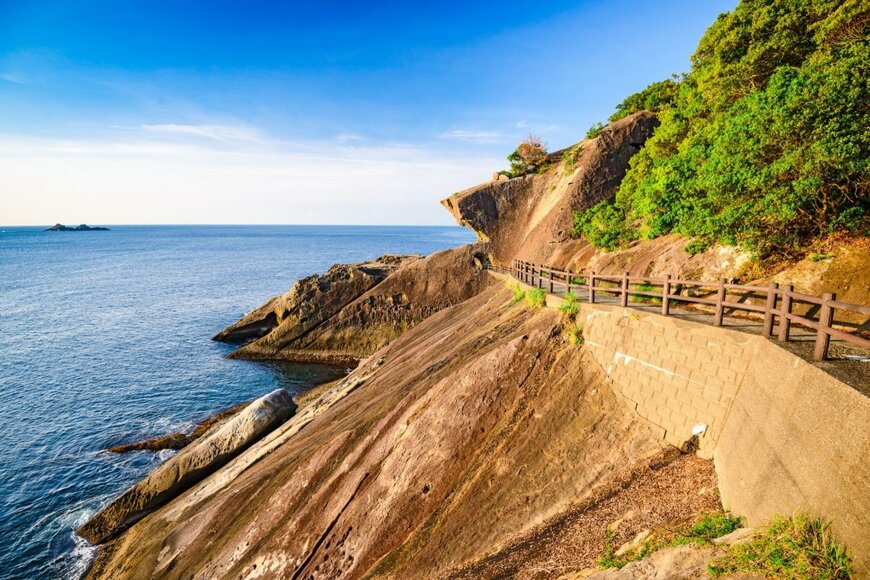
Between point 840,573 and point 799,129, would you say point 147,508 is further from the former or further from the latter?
point 799,129

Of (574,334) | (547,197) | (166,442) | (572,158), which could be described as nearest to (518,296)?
(574,334)

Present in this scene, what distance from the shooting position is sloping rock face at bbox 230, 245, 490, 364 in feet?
119

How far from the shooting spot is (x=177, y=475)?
57.7 feet

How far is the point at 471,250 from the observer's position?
38969 mm

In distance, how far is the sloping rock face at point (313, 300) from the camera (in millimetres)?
37031

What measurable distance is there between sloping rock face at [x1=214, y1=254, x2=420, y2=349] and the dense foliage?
26.2m

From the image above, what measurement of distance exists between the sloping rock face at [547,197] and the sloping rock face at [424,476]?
68.3 feet

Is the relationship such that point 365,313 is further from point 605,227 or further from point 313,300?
point 605,227

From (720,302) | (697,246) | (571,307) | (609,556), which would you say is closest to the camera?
(609,556)

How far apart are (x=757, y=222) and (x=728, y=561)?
34.0 feet

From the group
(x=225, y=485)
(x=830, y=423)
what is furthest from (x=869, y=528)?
(x=225, y=485)

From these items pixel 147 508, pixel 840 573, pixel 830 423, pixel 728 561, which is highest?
pixel 830 423

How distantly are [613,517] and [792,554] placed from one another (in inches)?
133

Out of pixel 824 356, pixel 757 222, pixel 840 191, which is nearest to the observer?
pixel 824 356
